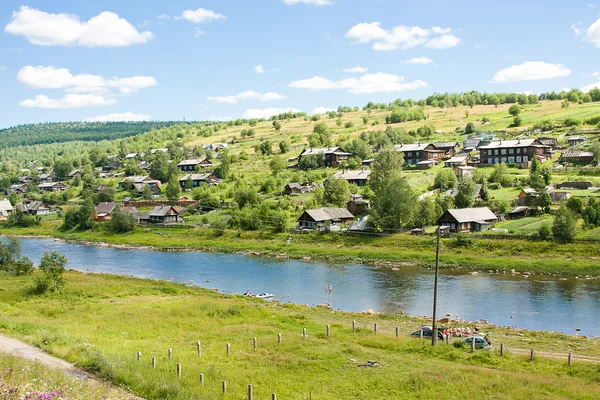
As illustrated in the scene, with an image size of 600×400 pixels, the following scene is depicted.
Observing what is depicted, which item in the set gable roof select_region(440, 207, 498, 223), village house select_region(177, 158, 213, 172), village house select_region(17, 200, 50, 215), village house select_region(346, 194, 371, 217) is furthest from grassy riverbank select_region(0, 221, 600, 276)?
village house select_region(177, 158, 213, 172)

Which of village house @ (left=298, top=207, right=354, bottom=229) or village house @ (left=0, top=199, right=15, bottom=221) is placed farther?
village house @ (left=0, top=199, right=15, bottom=221)

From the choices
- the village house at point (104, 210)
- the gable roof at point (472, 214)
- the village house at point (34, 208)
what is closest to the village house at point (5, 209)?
the village house at point (34, 208)

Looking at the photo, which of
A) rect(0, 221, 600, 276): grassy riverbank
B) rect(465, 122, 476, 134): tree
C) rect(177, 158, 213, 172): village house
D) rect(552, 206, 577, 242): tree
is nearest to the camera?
rect(0, 221, 600, 276): grassy riverbank

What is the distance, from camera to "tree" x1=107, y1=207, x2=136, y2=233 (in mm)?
84188

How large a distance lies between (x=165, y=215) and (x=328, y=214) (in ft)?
91.2

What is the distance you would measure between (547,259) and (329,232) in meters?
25.1

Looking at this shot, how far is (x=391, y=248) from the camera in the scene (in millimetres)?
60531

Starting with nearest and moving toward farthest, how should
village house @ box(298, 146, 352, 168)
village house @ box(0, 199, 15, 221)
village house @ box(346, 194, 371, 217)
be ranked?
village house @ box(346, 194, 371, 217), village house @ box(0, 199, 15, 221), village house @ box(298, 146, 352, 168)

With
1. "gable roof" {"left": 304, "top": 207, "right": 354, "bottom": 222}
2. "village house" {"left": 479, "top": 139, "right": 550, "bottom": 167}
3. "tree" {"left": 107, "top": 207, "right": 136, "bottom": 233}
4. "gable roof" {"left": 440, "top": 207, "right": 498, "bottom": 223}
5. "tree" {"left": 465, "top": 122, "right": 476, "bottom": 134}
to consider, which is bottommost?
"tree" {"left": 107, "top": 207, "right": 136, "bottom": 233}

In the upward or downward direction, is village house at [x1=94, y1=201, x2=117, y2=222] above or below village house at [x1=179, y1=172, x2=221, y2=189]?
below

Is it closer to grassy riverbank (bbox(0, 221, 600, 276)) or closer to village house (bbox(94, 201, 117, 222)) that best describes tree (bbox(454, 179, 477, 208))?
grassy riverbank (bbox(0, 221, 600, 276))

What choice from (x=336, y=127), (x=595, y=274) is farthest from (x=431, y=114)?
(x=595, y=274)

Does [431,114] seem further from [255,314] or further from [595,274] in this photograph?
[255,314]

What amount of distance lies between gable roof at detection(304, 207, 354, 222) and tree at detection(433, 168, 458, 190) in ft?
47.6
